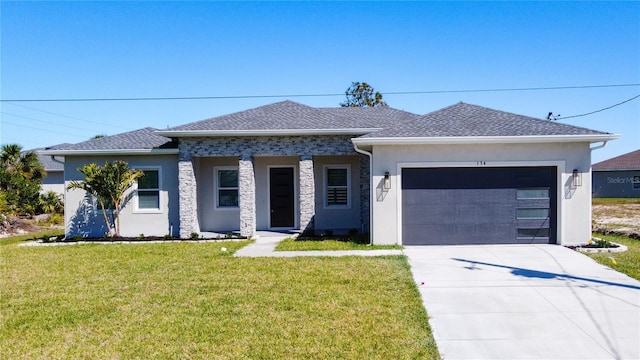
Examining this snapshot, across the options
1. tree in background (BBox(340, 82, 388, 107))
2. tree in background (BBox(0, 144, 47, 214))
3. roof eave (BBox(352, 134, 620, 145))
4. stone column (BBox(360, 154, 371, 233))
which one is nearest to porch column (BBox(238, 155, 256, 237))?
stone column (BBox(360, 154, 371, 233))

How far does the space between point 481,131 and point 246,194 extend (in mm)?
7381

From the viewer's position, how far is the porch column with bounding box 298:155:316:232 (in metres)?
12.6

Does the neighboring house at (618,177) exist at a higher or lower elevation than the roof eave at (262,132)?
lower

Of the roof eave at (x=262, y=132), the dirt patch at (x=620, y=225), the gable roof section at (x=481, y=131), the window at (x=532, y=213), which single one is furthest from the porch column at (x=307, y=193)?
the dirt patch at (x=620, y=225)

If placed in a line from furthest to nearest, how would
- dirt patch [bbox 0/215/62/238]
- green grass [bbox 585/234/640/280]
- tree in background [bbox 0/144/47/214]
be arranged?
tree in background [bbox 0/144/47/214], dirt patch [bbox 0/215/62/238], green grass [bbox 585/234/640/280]

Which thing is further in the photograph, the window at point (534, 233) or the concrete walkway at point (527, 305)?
the window at point (534, 233)

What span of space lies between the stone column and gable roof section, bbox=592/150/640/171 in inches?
1207

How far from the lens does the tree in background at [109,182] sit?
39.5 ft

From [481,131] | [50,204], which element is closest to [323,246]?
[481,131]

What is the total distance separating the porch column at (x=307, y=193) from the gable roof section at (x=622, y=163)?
3204 centimetres

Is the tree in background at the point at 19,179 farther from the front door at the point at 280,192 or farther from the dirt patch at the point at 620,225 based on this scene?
the dirt patch at the point at 620,225

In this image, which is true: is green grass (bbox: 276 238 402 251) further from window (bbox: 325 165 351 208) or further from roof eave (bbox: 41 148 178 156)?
roof eave (bbox: 41 148 178 156)

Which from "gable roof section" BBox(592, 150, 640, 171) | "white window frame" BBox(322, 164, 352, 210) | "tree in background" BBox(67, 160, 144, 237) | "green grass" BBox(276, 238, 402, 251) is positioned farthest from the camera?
"gable roof section" BBox(592, 150, 640, 171)

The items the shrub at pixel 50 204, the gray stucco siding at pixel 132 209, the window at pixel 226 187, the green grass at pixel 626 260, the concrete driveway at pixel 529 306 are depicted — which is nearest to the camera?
the concrete driveway at pixel 529 306
